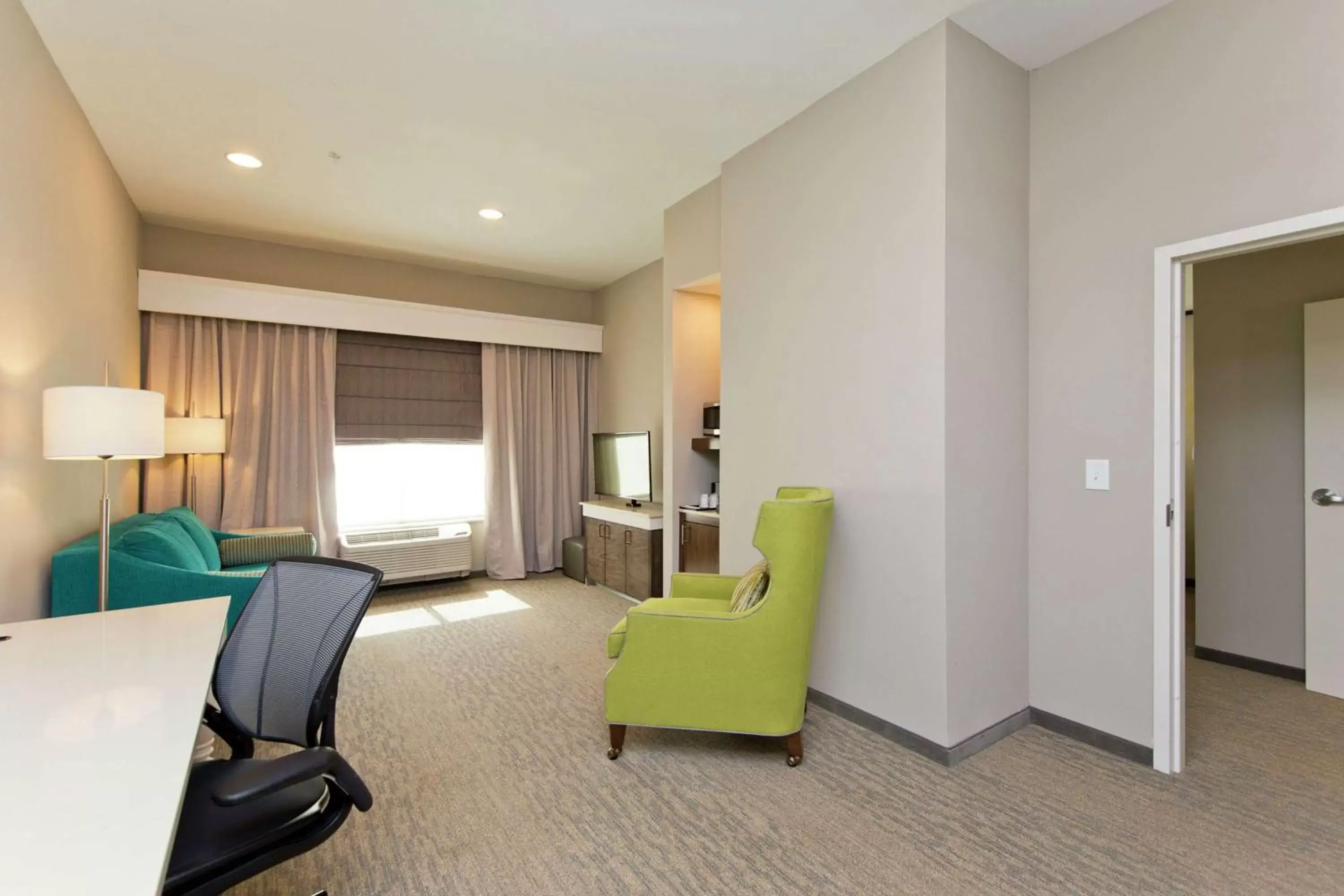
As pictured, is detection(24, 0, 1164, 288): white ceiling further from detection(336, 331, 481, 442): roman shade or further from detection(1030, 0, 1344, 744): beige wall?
detection(336, 331, 481, 442): roman shade

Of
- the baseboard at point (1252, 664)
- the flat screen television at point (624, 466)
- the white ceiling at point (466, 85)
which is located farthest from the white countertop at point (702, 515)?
the baseboard at point (1252, 664)

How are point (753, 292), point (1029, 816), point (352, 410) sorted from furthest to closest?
point (352, 410)
point (753, 292)
point (1029, 816)

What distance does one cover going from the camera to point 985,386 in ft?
8.42

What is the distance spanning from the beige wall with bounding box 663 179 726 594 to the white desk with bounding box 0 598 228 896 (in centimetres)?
281

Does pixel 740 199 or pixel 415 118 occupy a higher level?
pixel 415 118

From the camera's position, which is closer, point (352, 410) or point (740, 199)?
point (740, 199)

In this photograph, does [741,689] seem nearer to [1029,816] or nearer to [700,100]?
[1029,816]

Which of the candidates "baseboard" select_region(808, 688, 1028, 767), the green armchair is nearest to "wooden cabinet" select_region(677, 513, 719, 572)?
"baseboard" select_region(808, 688, 1028, 767)

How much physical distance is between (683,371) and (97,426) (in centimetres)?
302

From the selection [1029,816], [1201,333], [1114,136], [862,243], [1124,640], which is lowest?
[1029,816]

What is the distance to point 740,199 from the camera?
3.42 metres

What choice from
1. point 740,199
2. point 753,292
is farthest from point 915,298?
point 740,199

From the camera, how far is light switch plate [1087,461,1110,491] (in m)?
2.51

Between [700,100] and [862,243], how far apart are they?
1.04 m
